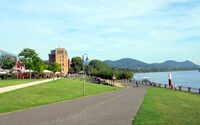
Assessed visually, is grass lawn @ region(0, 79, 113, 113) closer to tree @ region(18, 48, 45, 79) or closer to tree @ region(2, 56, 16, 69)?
tree @ region(18, 48, 45, 79)

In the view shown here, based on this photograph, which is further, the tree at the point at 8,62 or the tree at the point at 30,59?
the tree at the point at 8,62

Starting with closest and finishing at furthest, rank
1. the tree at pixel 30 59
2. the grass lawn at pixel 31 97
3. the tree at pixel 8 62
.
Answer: the grass lawn at pixel 31 97 → the tree at pixel 30 59 → the tree at pixel 8 62

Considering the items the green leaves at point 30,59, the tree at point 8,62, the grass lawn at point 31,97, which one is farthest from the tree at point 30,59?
the grass lawn at point 31,97

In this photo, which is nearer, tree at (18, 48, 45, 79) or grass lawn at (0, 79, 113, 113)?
grass lawn at (0, 79, 113, 113)

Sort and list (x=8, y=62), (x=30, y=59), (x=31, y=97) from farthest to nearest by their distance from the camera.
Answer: (x=8, y=62) < (x=30, y=59) < (x=31, y=97)

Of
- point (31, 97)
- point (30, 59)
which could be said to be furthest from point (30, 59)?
point (31, 97)

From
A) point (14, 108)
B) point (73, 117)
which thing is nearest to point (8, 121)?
point (73, 117)

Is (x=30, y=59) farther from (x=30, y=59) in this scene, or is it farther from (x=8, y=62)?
(x=8, y=62)

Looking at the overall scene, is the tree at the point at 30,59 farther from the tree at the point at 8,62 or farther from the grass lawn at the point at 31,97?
the grass lawn at the point at 31,97

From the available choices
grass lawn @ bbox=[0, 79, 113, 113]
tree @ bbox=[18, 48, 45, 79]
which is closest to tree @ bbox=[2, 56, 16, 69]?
tree @ bbox=[18, 48, 45, 79]

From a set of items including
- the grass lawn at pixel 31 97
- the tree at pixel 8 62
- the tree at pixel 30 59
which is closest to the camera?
the grass lawn at pixel 31 97

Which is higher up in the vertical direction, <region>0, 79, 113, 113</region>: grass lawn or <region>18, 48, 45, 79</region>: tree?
<region>18, 48, 45, 79</region>: tree

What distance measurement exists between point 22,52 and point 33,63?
155 inches

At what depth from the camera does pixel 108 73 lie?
15488 centimetres
